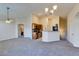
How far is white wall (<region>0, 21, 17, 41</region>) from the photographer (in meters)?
13.8

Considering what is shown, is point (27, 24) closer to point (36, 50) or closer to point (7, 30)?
point (7, 30)

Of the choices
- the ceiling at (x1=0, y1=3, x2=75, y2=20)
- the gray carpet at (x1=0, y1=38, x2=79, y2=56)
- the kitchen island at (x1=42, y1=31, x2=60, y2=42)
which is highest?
the ceiling at (x1=0, y1=3, x2=75, y2=20)

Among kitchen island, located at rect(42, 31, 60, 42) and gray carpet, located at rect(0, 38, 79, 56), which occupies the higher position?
kitchen island, located at rect(42, 31, 60, 42)

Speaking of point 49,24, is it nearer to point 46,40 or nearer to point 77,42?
point 46,40

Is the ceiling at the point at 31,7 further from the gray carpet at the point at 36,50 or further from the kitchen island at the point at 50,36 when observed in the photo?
the gray carpet at the point at 36,50

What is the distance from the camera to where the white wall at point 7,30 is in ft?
45.2

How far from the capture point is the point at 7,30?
14.1 m

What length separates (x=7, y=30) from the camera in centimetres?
1408

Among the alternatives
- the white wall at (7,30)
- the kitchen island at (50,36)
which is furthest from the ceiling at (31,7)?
the kitchen island at (50,36)

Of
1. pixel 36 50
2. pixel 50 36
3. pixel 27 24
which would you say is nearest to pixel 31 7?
pixel 50 36

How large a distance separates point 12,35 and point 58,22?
5.19 meters

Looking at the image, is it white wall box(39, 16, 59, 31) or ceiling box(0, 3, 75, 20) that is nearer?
ceiling box(0, 3, 75, 20)

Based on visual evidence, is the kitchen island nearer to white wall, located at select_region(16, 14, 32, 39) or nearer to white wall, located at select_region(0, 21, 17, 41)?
white wall, located at select_region(16, 14, 32, 39)

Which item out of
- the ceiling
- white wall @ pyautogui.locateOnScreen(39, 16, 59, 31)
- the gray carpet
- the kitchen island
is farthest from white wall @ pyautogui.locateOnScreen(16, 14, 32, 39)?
the gray carpet
